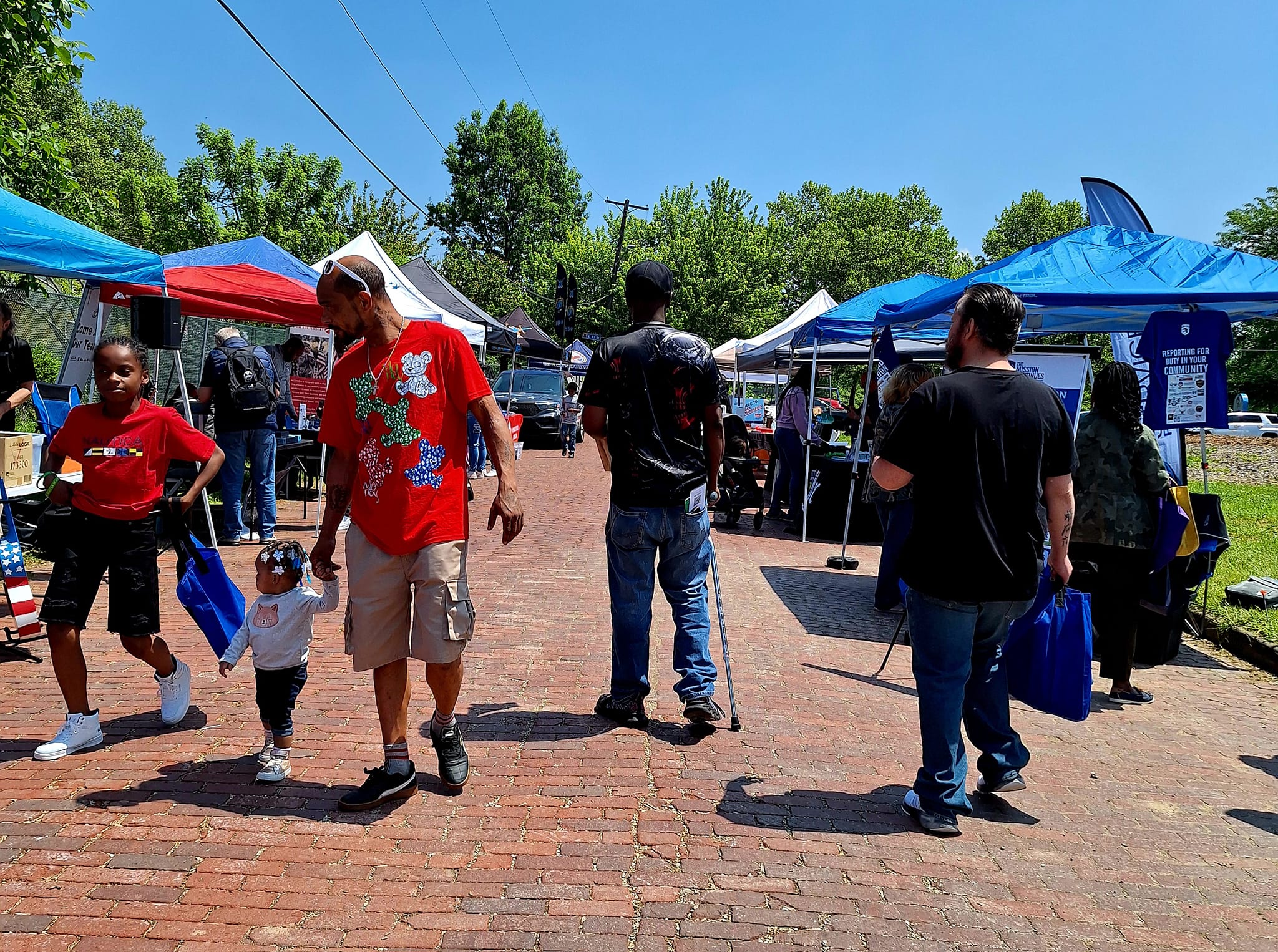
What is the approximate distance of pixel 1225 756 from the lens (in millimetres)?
5086

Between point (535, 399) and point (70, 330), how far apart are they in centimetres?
1180

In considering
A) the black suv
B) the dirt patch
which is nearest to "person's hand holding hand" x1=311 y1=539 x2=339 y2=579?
the black suv

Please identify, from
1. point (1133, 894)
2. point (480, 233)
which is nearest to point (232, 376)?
point (1133, 894)

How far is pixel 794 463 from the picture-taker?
13031mm

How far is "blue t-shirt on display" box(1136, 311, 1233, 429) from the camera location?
699cm

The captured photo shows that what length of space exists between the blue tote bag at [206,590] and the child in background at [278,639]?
0.56 metres

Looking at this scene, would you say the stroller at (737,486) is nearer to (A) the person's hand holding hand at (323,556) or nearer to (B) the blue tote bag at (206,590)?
(B) the blue tote bag at (206,590)

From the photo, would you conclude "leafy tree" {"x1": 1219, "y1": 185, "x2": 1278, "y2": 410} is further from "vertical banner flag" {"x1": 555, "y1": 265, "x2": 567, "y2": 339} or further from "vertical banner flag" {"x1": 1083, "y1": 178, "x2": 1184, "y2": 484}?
Result: "vertical banner flag" {"x1": 1083, "y1": 178, "x2": 1184, "y2": 484}

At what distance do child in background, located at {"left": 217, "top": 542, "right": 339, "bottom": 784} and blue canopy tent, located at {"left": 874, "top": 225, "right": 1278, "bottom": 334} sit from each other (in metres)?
4.50

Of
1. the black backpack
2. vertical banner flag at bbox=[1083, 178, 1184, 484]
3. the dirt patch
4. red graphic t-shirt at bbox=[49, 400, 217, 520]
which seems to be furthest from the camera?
the dirt patch

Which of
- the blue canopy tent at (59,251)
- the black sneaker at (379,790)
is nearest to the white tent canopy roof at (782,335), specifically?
the blue canopy tent at (59,251)

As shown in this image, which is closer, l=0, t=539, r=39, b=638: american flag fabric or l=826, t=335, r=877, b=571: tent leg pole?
l=0, t=539, r=39, b=638: american flag fabric

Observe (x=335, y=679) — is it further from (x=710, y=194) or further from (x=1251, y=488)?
(x=710, y=194)

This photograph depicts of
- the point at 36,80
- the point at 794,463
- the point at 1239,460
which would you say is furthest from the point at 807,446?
the point at 1239,460
